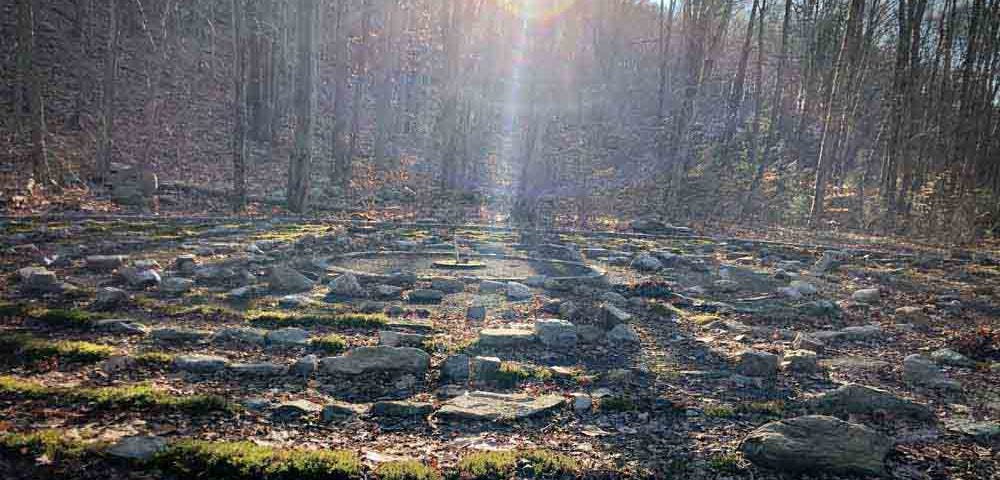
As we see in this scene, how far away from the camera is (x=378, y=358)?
5.70 m

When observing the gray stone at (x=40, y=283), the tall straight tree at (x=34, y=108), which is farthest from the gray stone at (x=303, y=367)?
the tall straight tree at (x=34, y=108)

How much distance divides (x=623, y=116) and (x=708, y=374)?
38.2m

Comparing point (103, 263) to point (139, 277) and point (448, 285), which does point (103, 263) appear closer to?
point (139, 277)

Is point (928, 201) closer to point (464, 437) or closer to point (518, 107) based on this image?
point (464, 437)

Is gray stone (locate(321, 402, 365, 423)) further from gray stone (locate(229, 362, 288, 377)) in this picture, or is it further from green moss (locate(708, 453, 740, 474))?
green moss (locate(708, 453, 740, 474))

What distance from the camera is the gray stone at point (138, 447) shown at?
3693mm

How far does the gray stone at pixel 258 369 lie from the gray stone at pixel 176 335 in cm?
94

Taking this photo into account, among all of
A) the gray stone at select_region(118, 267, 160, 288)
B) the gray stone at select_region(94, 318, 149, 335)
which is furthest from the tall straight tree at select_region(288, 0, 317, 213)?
the gray stone at select_region(94, 318, 149, 335)

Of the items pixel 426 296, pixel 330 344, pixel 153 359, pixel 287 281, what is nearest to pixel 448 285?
pixel 426 296

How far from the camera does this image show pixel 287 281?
8.74m

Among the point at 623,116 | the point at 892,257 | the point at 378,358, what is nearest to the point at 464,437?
the point at 378,358

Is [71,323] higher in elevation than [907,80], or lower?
lower

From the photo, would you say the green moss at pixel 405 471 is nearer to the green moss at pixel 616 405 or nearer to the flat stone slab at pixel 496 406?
the flat stone slab at pixel 496 406

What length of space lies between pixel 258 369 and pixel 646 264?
26.4 ft
